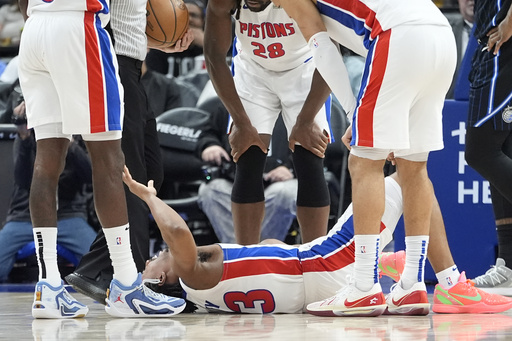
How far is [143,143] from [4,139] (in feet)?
8.53

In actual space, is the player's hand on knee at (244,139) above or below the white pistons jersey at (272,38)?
below

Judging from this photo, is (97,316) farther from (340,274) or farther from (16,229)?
(16,229)

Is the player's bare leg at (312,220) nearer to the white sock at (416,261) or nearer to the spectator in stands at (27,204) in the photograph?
the white sock at (416,261)

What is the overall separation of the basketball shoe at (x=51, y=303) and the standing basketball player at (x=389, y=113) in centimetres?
103

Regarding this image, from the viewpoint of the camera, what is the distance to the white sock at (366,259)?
3484 millimetres

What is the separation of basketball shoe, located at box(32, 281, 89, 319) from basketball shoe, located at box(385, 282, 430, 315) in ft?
4.46

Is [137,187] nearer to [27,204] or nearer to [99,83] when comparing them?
[99,83]

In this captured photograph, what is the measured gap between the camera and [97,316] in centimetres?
375

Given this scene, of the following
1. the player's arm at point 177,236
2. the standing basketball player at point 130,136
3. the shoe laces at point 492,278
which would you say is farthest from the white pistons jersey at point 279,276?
the shoe laces at point 492,278

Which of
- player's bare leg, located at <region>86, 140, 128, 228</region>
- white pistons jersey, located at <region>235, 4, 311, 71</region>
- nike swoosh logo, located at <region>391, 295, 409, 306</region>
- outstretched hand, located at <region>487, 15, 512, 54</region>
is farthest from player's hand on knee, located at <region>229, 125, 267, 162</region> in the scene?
outstretched hand, located at <region>487, 15, 512, 54</region>

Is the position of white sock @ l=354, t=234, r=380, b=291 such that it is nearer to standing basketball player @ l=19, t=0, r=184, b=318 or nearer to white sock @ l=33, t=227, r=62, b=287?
standing basketball player @ l=19, t=0, r=184, b=318

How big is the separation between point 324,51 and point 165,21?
42.0 inches

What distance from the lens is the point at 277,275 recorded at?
12.5 ft

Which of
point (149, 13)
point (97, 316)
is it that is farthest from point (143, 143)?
point (97, 316)
